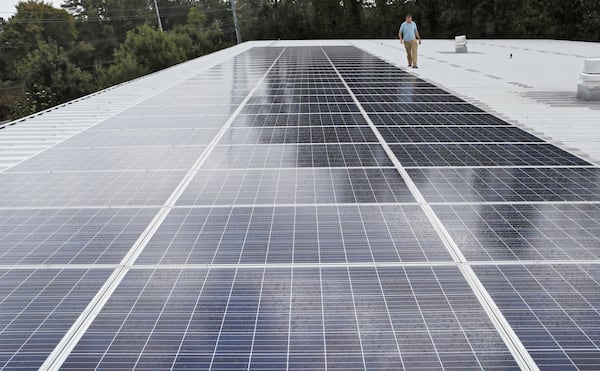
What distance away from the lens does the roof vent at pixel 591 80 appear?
11.3 meters

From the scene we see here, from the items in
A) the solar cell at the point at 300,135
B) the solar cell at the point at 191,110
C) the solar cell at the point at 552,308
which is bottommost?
the solar cell at the point at 552,308

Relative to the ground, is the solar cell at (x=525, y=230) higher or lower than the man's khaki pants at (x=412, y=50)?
lower

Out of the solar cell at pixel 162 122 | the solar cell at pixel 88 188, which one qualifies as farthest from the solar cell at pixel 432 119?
the solar cell at pixel 88 188

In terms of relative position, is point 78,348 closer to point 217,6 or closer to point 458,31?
point 458,31

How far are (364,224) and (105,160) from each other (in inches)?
194

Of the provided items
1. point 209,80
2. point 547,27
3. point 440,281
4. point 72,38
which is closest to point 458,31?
point 547,27

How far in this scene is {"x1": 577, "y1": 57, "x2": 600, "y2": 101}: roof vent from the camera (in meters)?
11.3

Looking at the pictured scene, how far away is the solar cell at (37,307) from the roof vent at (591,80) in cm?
1170

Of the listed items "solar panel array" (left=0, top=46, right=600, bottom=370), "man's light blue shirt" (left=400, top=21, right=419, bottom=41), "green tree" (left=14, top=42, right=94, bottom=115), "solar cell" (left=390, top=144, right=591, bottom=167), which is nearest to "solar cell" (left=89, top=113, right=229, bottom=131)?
"solar panel array" (left=0, top=46, right=600, bottom=370)

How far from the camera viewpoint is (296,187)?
6.77m

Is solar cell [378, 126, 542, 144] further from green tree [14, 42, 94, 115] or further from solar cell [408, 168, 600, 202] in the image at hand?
green tree [14, 42, 94, 115]

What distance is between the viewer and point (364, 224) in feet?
18.2

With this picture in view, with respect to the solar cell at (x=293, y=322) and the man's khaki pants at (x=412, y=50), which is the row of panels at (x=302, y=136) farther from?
the man's khaki pants at (x=412, y=50)

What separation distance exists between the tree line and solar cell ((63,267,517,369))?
39.4 meters
